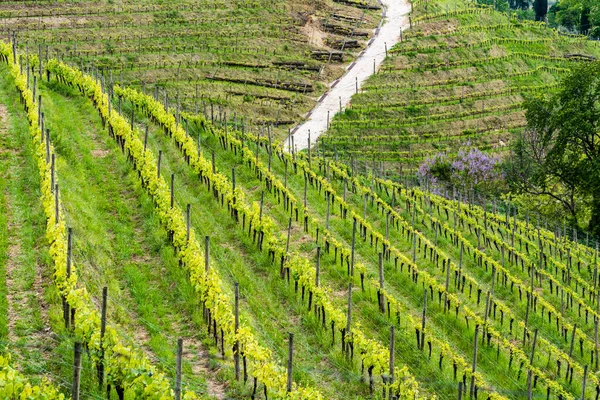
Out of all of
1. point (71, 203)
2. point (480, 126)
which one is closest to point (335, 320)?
point (71, 203)

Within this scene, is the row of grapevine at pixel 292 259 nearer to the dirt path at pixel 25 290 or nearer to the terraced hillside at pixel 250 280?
the terraced hillside at pixel 250 280

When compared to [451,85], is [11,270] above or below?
below

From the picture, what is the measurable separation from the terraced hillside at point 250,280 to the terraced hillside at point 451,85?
1640 cm

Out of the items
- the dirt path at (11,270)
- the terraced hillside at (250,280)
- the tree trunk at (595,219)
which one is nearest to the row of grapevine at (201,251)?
the terraced hillside at (250,280)

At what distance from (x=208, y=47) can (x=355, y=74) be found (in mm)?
13090

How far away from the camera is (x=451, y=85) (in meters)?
65.7

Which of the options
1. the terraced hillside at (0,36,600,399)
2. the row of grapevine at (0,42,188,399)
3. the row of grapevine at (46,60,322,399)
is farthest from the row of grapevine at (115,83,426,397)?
the row of grapevine at (0,42,188,399)

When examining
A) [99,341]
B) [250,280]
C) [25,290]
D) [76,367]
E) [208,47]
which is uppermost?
[208,47]

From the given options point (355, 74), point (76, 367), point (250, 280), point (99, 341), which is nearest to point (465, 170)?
point (355, 74)

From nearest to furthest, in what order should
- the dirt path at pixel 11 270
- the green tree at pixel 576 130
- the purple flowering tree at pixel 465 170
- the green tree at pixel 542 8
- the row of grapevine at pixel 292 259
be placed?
the dirt path at pixel 11 270, the row of grapevine at pixel 292 259, the green tree at pixel 576 130, the purple flowering tree at pixel 465 170, the green tree at pixel 542 8

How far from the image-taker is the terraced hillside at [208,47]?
5353cm

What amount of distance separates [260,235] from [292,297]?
128 inches

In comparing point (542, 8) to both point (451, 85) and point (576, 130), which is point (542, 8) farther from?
point (576, 130)

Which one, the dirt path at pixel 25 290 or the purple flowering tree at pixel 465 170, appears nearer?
the dirt path at pixel 25 290
